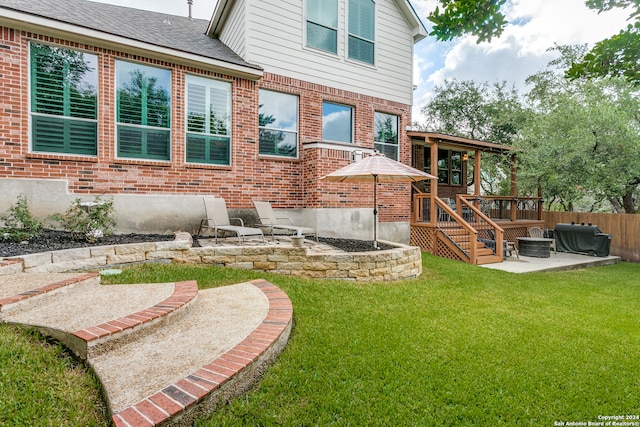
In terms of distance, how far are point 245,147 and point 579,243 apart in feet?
39.4

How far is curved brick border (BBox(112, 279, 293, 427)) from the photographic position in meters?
1.84

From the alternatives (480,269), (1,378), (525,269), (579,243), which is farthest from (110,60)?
(579,243)

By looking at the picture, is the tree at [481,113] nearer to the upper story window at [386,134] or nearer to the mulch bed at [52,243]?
the upper story window at [386,134]

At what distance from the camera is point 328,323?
3750 mm

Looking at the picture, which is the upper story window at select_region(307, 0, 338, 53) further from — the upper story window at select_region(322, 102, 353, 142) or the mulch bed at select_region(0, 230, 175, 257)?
the mulch bed at select_region(0, 230, 175, 257)

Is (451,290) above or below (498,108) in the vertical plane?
below

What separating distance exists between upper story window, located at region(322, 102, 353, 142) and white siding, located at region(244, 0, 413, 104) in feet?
2.02

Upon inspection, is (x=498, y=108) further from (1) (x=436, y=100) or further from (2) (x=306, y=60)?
(2) (x=306, y=60)

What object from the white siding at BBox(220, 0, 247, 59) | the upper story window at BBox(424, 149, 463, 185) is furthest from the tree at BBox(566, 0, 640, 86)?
the upper story window at BBox(424, 149, 463, 185)

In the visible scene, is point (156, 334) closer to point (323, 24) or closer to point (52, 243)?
point (52, 243)

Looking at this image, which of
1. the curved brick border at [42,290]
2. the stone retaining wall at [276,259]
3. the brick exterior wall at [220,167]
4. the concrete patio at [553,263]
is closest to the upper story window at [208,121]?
the brick exterior wall at [220,167]

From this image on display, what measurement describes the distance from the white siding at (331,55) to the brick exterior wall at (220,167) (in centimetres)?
35

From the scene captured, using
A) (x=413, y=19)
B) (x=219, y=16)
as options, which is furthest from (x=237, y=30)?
(x=413, y=19)

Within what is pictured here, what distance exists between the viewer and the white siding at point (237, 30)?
8742 mm
